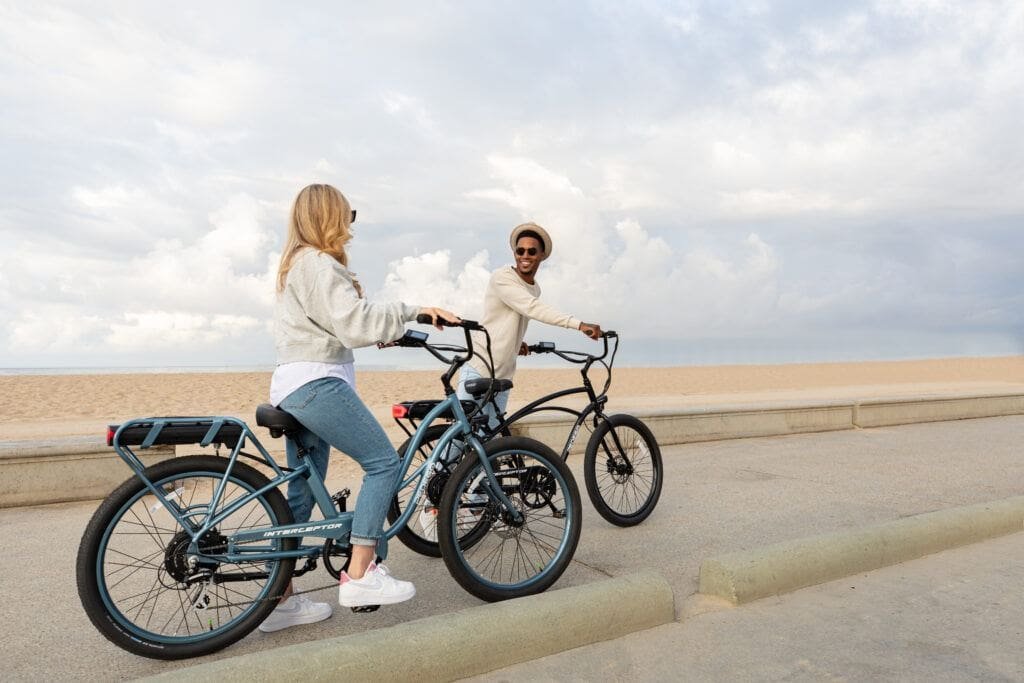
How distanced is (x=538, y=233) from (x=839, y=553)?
2584 millimetres

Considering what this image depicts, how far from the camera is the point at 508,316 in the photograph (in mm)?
4590

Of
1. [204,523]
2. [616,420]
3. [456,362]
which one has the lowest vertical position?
[204,523]

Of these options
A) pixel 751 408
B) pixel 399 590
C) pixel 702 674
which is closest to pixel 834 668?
pixel 702 674

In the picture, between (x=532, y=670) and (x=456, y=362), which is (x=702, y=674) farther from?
(x=456, y=362)

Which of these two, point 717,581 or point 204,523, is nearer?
point 204,523

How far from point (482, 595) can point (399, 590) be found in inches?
15.8

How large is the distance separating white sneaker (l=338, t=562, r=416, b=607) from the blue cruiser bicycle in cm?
13

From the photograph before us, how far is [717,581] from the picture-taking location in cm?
347

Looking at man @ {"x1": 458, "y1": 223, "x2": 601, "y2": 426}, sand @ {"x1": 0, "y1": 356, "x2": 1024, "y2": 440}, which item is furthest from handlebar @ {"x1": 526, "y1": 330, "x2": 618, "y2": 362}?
sand @ {"x1": 0, "y1": 356, "x2": 1024, "y2": 440}

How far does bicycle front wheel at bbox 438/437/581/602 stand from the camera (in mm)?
3227

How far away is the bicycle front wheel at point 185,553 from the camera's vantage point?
270 cm

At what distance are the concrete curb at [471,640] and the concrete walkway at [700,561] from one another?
33 millimetres

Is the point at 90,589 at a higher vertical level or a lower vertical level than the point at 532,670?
higher

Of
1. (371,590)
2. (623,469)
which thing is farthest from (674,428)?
(371,590)
